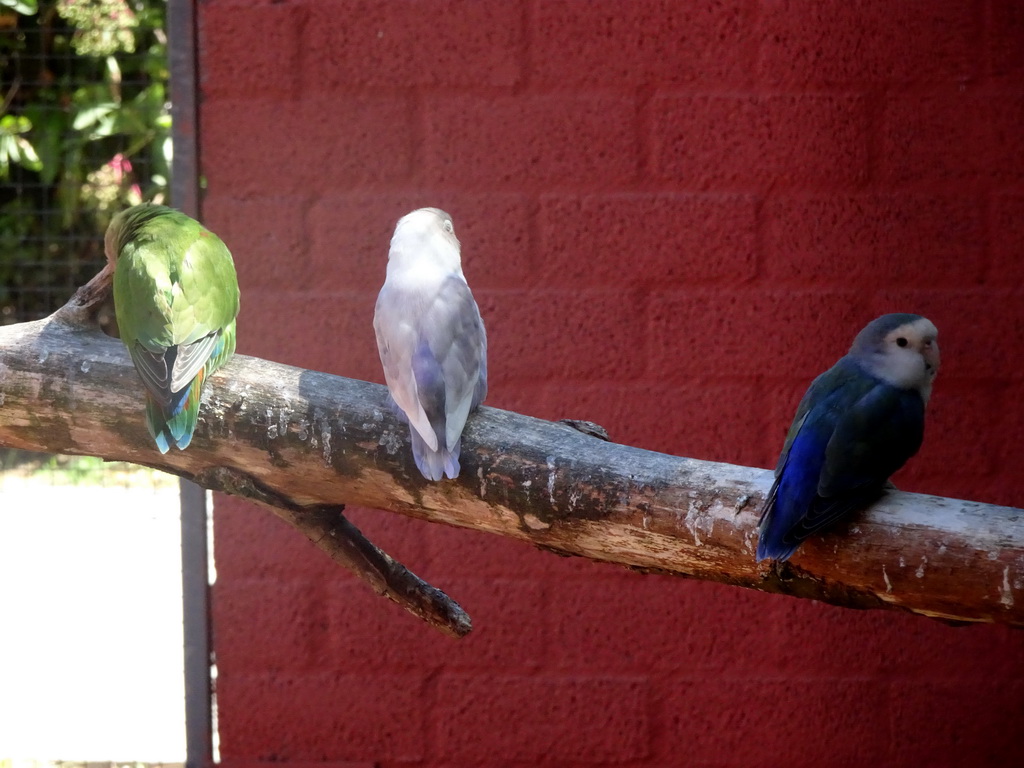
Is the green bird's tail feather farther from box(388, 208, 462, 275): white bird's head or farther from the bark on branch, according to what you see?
box(388, 208, 462, 275): white bird's head

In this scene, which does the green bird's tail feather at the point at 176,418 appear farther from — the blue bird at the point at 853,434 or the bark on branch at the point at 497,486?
the blue bird at the point at 853,434

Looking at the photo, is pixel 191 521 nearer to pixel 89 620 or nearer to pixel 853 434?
pixel 89 620

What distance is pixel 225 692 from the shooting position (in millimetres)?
1840

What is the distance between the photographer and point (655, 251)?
1.78 metres

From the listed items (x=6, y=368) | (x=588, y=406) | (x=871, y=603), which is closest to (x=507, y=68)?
(x=588, y=406)

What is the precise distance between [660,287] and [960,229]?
497mm

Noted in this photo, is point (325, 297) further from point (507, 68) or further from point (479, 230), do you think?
point (507, 68)

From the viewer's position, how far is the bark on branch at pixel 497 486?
0.96 metres

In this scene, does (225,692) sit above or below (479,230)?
below

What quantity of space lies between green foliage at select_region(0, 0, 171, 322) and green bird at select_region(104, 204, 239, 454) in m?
1.03

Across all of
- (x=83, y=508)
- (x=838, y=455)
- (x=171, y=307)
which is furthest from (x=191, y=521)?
(x=838, y=455)

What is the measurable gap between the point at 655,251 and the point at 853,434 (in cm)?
81

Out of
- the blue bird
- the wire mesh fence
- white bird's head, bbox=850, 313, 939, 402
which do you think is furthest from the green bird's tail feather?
the wire mesh fence

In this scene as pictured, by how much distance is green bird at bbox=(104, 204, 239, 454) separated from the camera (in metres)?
1.15
